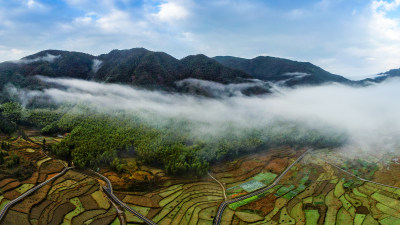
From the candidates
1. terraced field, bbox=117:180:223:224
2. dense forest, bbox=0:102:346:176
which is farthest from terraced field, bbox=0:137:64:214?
terraced field, bbox=117:180:223:224

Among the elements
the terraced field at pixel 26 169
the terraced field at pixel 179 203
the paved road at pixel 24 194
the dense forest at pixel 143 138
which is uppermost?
the dense forest at pixel 143 138

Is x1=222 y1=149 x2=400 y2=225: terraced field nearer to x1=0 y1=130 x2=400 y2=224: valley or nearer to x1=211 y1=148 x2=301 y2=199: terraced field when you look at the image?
x1=0 y1=130 x2=400 y2=224: valley

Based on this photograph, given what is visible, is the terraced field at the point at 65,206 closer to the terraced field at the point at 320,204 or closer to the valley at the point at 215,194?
the valley at the point at 215,194

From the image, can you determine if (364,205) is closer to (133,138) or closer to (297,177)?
(297,177)

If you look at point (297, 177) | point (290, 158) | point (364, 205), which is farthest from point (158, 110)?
point (364, 205)

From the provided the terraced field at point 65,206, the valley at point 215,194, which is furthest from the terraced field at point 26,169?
the terraced field at point 65,206

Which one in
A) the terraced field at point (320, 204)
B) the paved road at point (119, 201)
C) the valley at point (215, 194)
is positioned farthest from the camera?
the terraced field at point (320, 204)
